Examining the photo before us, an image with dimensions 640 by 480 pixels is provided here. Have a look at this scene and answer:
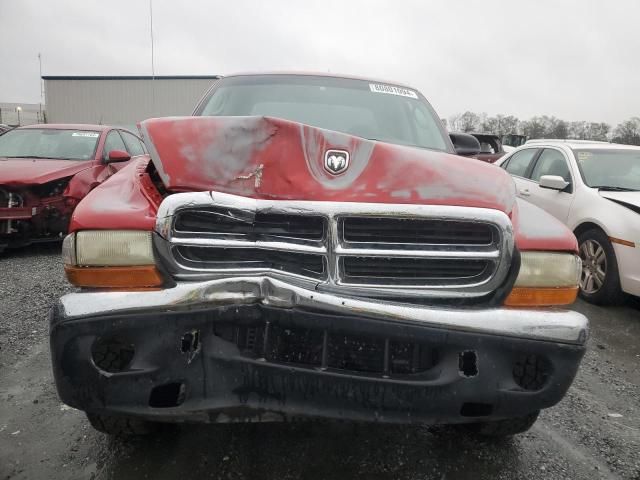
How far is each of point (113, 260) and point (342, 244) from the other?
0.83m

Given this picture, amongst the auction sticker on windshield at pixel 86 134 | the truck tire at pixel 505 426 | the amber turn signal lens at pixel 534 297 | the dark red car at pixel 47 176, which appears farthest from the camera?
the auction sticker on windshield at pixel 86 134

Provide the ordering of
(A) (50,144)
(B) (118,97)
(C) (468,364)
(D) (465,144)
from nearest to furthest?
(C) (468,364)
(D) (465,144)
(A) (50,144)
(B) (118,97)

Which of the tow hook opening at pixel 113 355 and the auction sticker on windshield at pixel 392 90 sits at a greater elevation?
the auction sticker on windshield at pixel 392 90

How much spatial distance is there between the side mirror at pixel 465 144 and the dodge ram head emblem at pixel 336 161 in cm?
160

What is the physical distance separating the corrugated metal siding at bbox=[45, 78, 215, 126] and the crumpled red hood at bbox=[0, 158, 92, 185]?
2287cm

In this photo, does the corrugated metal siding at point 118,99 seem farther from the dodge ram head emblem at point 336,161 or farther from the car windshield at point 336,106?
the dodge ram head emblem at point 336,161

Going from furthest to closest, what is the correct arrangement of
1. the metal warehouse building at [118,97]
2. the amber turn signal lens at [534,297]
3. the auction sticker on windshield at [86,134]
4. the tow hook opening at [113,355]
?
the metal warehouse building at [118,97] → the auction sticker on windshield at [86,134] → the amber turn signal lens at [534,297] → the tow hook opening at [113,355]

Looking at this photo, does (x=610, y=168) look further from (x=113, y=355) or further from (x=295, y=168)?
(x=113, y=355)

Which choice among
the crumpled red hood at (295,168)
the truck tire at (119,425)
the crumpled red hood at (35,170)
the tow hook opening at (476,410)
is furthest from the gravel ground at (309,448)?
the crumpled red hood at (35,170)

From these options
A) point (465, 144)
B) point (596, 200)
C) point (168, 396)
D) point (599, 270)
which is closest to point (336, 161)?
point (168, 396)

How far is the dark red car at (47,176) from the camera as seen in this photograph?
545cm

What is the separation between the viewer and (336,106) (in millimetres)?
3324

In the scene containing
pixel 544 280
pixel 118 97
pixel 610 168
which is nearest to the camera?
pixel 544 280

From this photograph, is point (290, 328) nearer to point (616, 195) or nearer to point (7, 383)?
point (7, 383)
